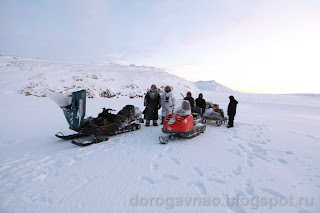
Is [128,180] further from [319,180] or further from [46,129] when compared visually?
[46,129]

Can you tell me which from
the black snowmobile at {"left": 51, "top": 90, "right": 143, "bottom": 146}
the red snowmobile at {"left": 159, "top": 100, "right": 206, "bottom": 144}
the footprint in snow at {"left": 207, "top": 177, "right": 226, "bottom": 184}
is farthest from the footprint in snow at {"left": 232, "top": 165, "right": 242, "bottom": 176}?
the black snowmobile at {"left": 51, "top": 90, "right": 143, "bottom": 146}

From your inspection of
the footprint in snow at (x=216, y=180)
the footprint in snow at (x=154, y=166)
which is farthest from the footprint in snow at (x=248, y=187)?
the footprint in snow at (x=154, y=166)

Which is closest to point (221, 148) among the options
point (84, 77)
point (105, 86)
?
point (105, 86)

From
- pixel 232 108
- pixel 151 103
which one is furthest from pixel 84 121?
pixel 232 108

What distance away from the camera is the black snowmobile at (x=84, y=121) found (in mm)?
4852

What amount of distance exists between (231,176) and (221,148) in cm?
170

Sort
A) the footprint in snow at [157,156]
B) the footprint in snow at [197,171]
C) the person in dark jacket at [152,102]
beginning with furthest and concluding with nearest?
the person in dark jacket at [152,102] < the footprint in snow at [157,156] < the footprint in snow at [197,171]

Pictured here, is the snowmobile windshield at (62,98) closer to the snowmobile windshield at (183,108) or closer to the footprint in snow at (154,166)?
→ the footprint in snow at (154,166)

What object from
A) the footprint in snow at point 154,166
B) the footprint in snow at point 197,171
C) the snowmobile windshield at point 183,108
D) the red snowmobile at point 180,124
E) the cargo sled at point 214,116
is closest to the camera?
the footprint in snow at point 197,171

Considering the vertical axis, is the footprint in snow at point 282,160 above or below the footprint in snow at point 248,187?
above

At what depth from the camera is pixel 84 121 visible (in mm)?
5574

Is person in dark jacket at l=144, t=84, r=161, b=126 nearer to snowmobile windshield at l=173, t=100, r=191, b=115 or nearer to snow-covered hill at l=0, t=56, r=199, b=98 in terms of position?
snowmobile windshield at l=173, t=100, r=191, b=115

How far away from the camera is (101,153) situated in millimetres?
4426

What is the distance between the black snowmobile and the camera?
4.85 m
